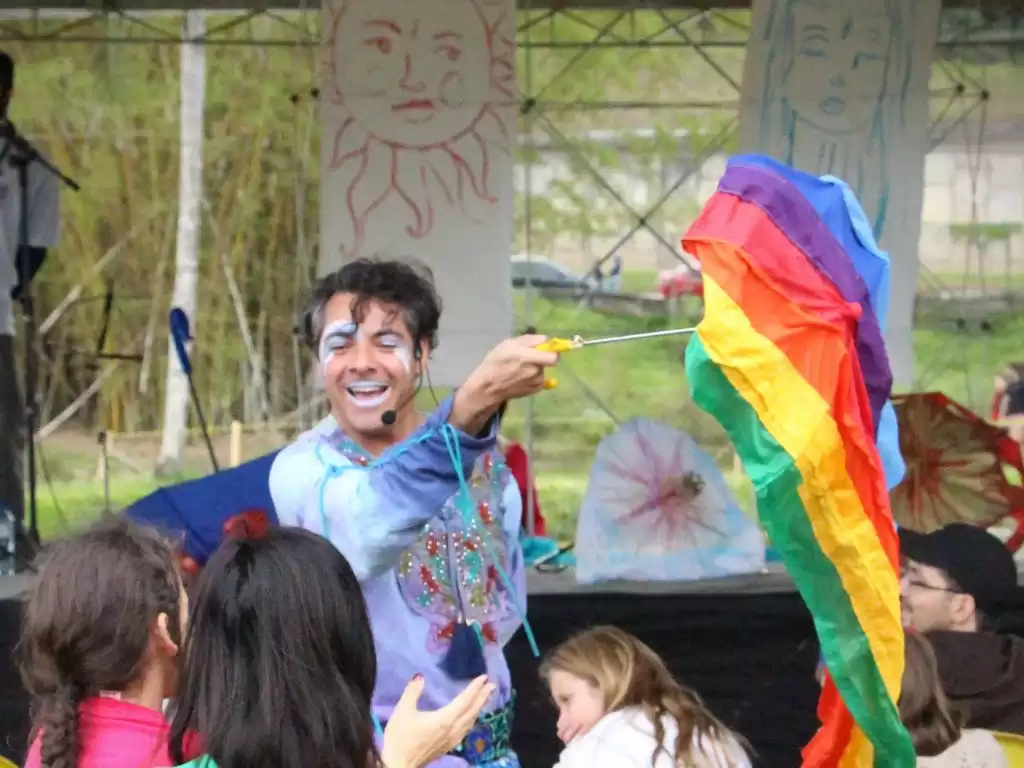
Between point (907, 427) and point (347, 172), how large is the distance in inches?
77.9

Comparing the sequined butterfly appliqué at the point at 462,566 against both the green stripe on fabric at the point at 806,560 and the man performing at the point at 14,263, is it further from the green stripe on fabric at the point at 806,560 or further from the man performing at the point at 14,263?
the man performing at the point at 14,263

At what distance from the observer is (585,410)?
690 centimetres

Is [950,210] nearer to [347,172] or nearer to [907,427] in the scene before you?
[907,427]

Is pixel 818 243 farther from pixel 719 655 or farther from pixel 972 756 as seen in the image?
pixel 719 655

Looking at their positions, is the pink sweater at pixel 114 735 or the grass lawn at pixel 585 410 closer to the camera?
the pink sweater at pixel 114 735

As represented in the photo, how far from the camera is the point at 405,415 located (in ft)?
6.98

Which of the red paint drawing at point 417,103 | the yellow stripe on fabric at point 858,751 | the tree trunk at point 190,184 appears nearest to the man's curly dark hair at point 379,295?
the yellow stripe on fabric at point 858,751

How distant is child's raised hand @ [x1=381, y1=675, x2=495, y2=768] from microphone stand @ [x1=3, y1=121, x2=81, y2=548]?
373 cm

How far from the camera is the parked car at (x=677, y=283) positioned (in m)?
5.97

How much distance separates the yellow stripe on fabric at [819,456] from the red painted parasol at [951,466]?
10.1ft

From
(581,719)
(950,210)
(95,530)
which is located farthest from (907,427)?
(95,530)

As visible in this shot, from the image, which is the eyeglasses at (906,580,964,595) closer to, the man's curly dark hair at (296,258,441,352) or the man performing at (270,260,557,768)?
the man performing at (270,260,557,768)

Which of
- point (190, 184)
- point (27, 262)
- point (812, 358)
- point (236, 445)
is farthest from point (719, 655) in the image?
point (190, 184)

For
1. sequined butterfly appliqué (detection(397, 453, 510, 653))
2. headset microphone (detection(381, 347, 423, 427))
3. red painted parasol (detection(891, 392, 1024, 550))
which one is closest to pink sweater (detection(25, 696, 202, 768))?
sequined butterfly appliqué (detection(397, 453, 510, 653))
